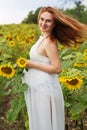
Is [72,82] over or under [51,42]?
under

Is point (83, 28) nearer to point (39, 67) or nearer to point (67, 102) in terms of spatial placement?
point (39, 67)

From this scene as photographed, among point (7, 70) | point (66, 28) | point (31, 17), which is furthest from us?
point (31, 17)

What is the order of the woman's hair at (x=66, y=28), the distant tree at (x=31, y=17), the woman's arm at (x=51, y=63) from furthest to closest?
the distant tree at (x=31, y=17) < the woman's hair at (x=66, y=28) < the woman's arm at (x=51, y=63)

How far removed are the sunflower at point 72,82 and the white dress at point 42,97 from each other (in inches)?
6.4

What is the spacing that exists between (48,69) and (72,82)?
0.36 m

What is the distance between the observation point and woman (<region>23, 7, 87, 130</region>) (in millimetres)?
3344

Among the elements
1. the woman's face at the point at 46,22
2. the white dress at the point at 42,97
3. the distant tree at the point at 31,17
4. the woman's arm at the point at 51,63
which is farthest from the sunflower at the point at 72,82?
the distant tree at the point at 31,17

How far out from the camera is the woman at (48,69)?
334 centimetres

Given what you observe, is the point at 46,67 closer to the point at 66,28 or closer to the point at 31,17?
the point at 66,28

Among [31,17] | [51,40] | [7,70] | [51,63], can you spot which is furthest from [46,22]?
[31,17]

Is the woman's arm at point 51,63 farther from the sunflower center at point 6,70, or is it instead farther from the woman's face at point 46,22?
the sunflower center at point 6,70

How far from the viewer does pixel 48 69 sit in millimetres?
3322

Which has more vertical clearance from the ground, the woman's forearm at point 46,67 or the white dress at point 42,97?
the woman's forearm at point 46,67

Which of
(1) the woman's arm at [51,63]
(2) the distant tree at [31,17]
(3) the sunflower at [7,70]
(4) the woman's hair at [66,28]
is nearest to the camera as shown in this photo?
(1) the woman's arm at [51,63]
